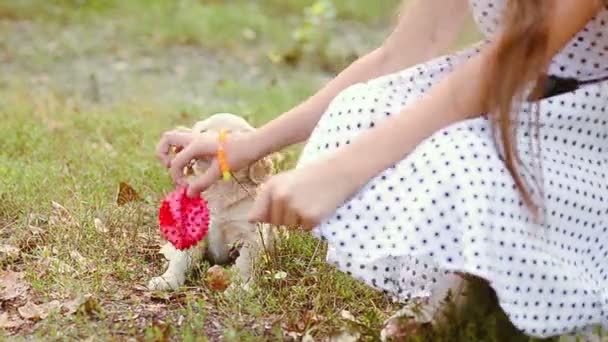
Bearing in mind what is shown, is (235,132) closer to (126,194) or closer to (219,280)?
(219,280)

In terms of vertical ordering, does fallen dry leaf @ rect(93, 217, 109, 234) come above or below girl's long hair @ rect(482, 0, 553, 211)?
below

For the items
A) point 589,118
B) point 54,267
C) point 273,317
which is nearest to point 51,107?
point 54,267

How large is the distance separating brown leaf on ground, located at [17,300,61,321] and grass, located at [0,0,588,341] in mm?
28

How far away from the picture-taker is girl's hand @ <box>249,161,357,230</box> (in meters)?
1.89

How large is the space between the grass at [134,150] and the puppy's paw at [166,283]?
24mm

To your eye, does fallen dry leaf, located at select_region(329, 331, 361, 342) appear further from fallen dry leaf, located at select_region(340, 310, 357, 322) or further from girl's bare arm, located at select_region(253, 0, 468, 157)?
girl's bare arm, located at select_region(253, 0, 468, 157)

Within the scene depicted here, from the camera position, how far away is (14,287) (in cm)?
249

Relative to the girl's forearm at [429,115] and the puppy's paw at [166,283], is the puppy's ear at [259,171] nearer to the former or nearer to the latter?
the puppy's paw at [166,283]

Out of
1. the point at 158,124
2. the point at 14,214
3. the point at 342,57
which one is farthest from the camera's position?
the point at 342,57

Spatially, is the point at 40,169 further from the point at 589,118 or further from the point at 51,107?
the point at 589,118

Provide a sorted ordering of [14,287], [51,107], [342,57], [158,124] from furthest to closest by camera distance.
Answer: [342,57], [51,107], [158,124], [14,287]

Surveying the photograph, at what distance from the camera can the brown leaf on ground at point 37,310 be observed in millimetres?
2322

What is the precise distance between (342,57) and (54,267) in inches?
149

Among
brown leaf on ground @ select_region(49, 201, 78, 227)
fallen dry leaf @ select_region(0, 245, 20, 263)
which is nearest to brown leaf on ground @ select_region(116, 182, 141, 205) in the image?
brown leaf on ground @ select_region(49, 201, 78, 227)
